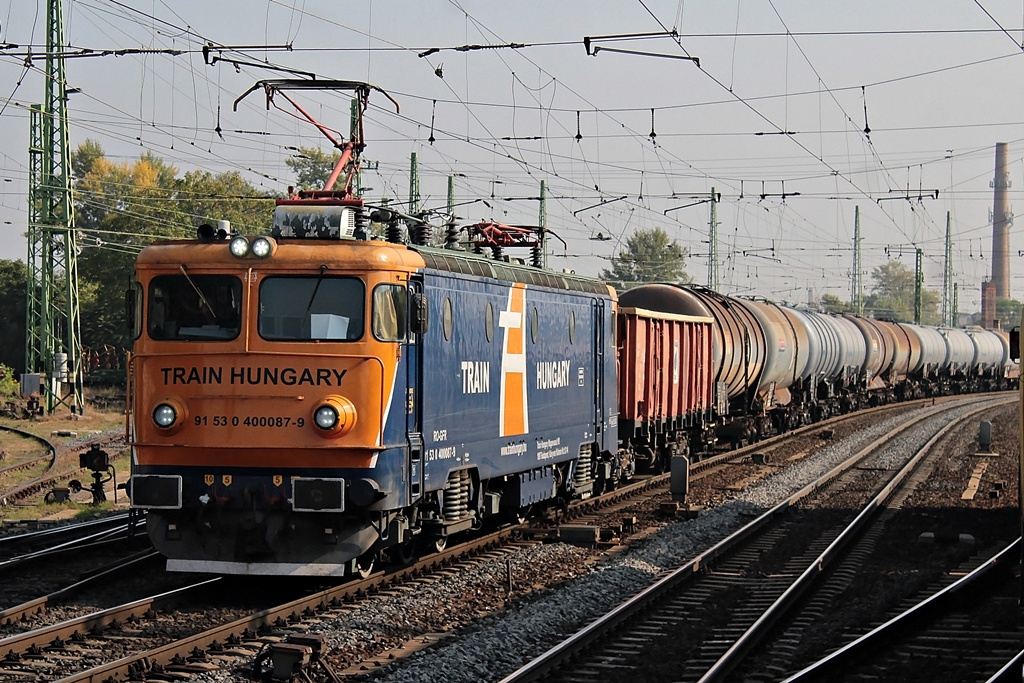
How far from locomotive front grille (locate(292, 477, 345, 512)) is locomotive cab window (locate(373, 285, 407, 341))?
1303 millimetres

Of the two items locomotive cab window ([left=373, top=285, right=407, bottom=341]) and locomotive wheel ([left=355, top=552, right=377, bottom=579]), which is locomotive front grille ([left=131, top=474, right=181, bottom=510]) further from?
locomotive cab window ([left=373, top=285, right=407, bottom=341])

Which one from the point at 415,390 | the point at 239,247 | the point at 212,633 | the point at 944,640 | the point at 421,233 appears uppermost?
the point at 421,233

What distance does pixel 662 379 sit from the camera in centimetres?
2173

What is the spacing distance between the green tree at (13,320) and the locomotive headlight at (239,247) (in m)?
43.8

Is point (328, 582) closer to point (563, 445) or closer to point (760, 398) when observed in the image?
point (563, 445)

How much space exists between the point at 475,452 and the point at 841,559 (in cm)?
447

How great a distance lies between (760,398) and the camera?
30.0m

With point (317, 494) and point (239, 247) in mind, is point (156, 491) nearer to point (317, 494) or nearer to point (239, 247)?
point (317, 494)

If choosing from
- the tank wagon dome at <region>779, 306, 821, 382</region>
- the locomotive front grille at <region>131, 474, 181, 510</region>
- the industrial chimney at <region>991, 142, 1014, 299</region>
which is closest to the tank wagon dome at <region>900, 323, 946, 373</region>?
the tank wagon dome at <region>779, 306, 821, 382</region>

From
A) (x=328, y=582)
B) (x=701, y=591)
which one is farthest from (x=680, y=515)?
(x=328, y=582)

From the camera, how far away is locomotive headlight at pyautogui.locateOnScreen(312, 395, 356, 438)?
10430 millimetres

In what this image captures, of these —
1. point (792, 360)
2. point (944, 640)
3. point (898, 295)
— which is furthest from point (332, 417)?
point (898, 295)

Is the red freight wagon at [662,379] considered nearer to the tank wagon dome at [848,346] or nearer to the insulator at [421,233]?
the insulator at [421,233]

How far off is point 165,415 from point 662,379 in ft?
40.5
